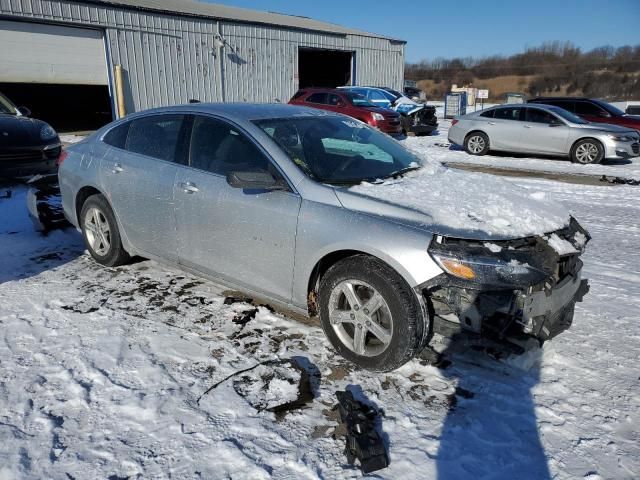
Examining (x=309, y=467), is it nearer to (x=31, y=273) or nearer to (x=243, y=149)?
(x=243, y=149)

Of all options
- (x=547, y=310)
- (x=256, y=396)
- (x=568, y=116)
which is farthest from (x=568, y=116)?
(x=256, y=396)

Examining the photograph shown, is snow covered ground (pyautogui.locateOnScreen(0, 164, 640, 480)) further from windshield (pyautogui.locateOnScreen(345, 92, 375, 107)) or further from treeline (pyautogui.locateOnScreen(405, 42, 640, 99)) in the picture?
treeline (pyautogui.locateOnScreen(405, 42, 640, 99))

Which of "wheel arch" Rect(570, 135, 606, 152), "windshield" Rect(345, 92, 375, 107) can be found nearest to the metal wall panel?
"windshield" Rect(345, 92, 375, 107)

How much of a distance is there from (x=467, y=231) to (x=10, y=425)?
270 centimetres

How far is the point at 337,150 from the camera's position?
12.6ft

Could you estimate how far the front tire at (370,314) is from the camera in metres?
2.86

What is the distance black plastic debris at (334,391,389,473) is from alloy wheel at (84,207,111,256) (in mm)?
2999

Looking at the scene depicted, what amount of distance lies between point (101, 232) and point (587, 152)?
1153cm

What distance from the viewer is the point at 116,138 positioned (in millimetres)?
4652

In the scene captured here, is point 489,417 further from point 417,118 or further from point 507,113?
point 417,118

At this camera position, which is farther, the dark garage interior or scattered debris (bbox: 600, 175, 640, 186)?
the dark garage interior

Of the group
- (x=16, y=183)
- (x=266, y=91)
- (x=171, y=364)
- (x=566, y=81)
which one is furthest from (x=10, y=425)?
(x=566, y=81)

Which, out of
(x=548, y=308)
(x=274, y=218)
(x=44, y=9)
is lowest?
(x=548, y=308)

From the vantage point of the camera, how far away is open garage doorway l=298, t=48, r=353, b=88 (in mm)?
27062
